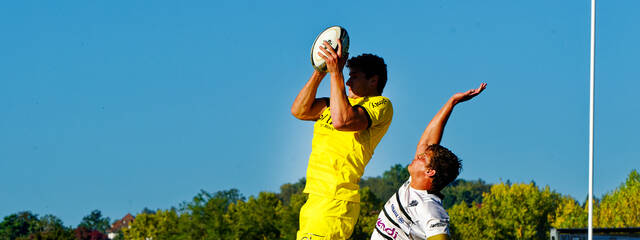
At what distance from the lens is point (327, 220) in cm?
660

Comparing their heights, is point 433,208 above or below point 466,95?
below

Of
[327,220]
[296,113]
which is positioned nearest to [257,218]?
[296,113]

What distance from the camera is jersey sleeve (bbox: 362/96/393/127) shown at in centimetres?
679

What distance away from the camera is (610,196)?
200ft

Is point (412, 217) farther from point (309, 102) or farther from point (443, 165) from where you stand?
point (309, 102)

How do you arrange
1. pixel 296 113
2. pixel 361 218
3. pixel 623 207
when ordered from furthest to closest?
pixel 361 218 < pixel 623 207 < pixel 296 113

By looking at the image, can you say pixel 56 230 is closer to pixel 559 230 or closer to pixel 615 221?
pixel 615 221

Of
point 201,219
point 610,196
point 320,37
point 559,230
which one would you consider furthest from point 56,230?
point 320,37

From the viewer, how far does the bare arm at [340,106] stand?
6.42 m

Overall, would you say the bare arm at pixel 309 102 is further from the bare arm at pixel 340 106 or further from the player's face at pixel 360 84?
the bare arm at pixel 340 106

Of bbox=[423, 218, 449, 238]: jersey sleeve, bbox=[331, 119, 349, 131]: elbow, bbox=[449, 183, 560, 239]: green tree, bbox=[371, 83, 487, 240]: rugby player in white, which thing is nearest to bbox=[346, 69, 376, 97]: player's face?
bbox=[331, 119, 349, 131]: elbow

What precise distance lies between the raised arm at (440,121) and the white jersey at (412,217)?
25.3 inches

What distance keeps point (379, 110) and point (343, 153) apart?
1.55 ft

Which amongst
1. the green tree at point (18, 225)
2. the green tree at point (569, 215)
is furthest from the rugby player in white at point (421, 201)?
the green tree at point (18, 225)
